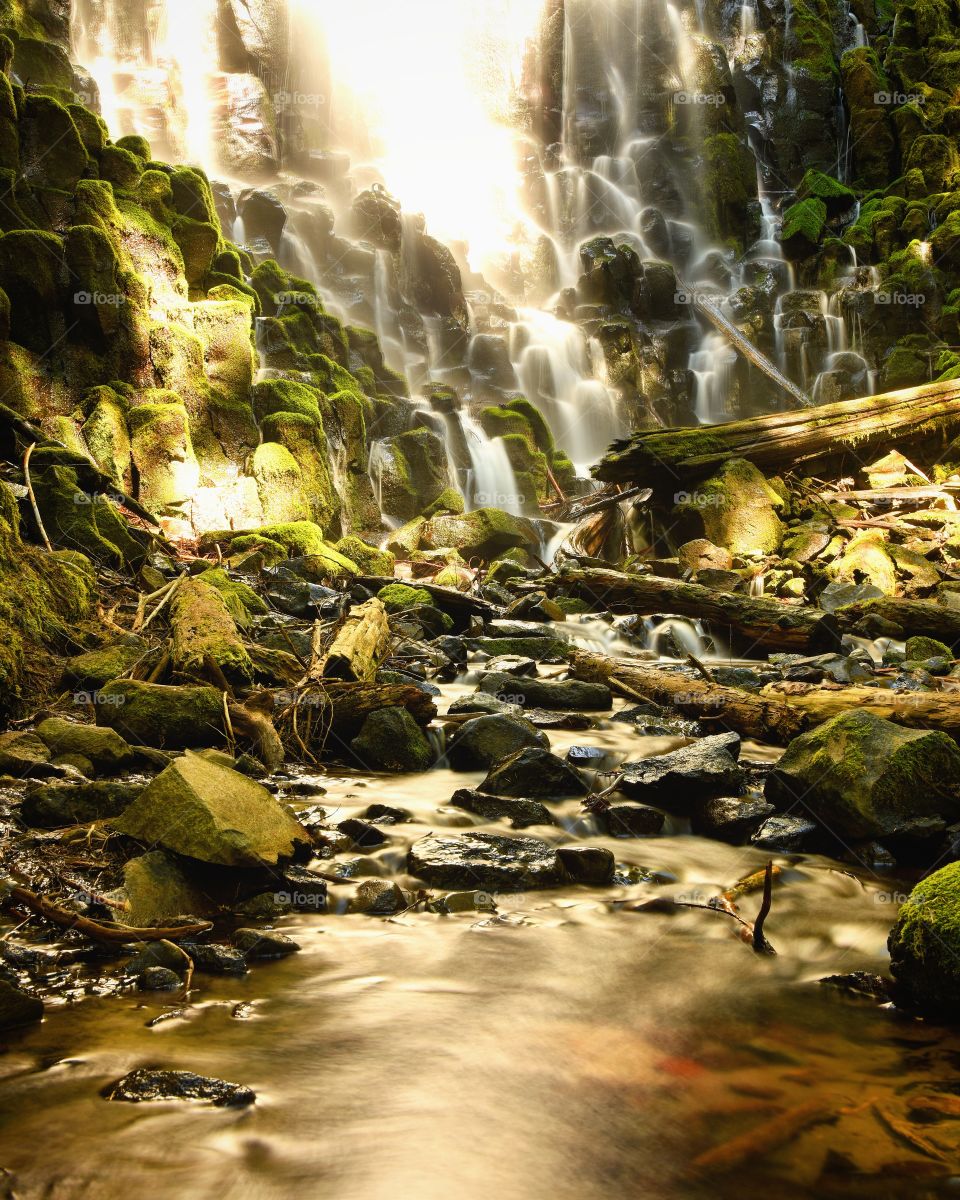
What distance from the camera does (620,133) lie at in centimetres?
3691

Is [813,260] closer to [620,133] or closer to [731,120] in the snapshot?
[731,120]

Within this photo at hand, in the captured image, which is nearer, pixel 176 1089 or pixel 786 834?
pixel 176 1089

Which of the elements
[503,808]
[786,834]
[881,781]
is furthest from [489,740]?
[881,781]

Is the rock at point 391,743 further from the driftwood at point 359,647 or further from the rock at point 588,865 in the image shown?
the rock at point 588,865

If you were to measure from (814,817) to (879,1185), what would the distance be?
2407 millimetres

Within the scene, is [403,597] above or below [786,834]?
above

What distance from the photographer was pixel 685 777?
441 centimetres

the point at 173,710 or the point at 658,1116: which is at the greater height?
the point at 173,710

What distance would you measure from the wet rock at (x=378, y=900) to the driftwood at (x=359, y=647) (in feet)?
7.38

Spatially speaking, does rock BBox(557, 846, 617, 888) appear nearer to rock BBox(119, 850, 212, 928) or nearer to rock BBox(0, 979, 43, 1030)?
rock BBox(119, 850, 212, 928)

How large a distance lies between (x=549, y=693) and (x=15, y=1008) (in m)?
4.87

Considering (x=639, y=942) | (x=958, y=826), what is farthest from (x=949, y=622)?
(x=639, y=942)

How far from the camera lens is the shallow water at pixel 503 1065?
5.98 feet

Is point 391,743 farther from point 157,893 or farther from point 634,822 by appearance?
point 157,893
